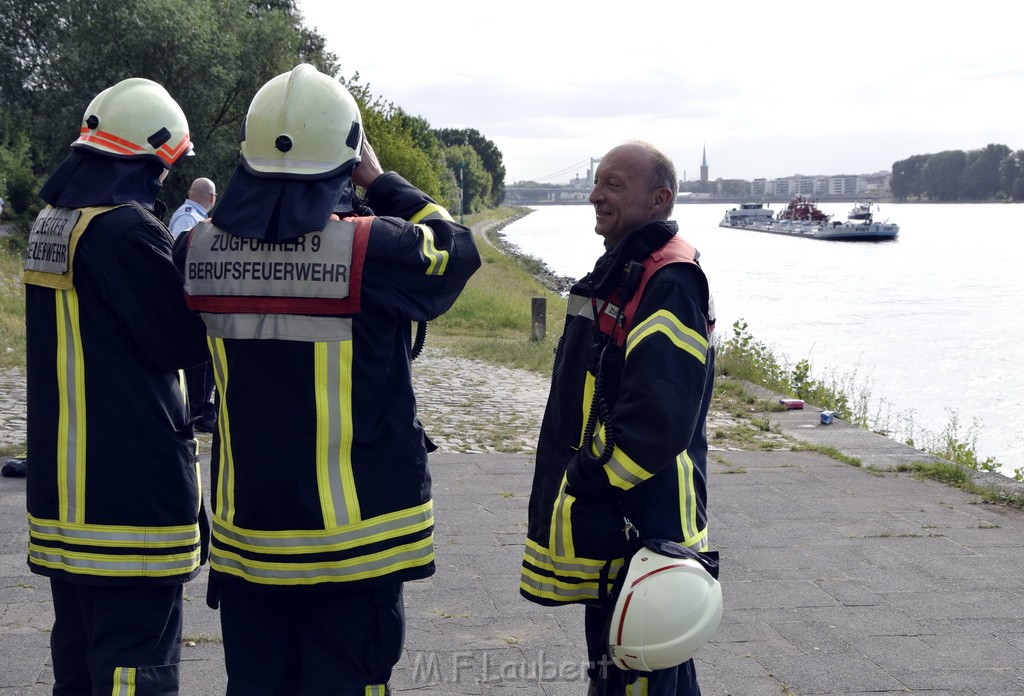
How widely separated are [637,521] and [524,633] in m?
1.75

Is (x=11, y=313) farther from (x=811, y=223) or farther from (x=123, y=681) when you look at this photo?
(x=811, y=223)

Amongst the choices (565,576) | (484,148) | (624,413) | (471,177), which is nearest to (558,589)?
(565,576)

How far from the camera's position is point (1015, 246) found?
78.3 metres

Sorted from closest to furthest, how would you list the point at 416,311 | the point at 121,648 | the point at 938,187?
the point at 416,311 < the point at 121,648 < the point at 938,187

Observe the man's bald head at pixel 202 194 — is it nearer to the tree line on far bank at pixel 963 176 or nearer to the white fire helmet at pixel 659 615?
the white fire helmet at pixel 659 615

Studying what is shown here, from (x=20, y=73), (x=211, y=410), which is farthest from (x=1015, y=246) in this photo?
(x=211, y=410)

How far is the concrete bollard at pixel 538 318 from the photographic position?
16672 mm

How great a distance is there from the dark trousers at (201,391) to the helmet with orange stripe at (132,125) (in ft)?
15.9

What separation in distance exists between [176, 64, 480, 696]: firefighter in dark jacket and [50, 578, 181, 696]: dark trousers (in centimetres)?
30

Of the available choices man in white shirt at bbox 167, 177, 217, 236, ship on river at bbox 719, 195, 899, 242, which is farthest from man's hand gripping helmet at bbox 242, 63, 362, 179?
ship on river at bbox 719, 195, 899, 242

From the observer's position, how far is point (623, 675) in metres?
2.91

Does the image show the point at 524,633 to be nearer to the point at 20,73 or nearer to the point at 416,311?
the point at 416,311

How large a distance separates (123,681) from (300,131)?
1541mm

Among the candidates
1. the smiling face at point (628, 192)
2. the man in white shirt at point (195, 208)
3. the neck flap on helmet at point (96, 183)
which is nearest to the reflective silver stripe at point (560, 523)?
the smiling face at point (628, 192)
